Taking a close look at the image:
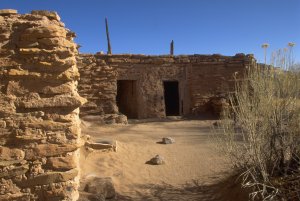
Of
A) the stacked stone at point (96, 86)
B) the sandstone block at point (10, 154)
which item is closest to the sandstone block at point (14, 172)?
the sandstone block at point (10, 154)

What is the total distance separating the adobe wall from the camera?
40.7 ft

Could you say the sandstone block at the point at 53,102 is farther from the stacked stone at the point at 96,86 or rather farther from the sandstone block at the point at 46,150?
the stacked stone at the point at 96,86

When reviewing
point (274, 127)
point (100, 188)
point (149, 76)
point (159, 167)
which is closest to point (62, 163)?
point (100, 188)

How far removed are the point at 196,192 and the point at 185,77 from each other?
833cm

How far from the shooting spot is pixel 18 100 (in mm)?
3240

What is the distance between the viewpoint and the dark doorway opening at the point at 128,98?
1291 centimetres

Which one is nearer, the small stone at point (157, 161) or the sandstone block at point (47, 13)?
the sandstone block at point (47, 13)

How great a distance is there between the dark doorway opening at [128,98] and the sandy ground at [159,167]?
13.7 feet

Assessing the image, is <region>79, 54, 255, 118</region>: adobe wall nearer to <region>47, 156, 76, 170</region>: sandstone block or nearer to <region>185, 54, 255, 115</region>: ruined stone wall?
<region>185, 54, 255, 115</region>: ruined stone wall

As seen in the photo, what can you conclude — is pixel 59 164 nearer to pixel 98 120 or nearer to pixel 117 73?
pixel 98 120

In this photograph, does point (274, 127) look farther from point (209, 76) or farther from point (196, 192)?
point (209, 76)

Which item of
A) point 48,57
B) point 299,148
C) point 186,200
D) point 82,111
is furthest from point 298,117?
point 82,111

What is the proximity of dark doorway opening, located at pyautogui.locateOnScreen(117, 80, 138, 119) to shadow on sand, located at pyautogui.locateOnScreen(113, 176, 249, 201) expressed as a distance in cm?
783

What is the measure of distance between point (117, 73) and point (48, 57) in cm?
878
